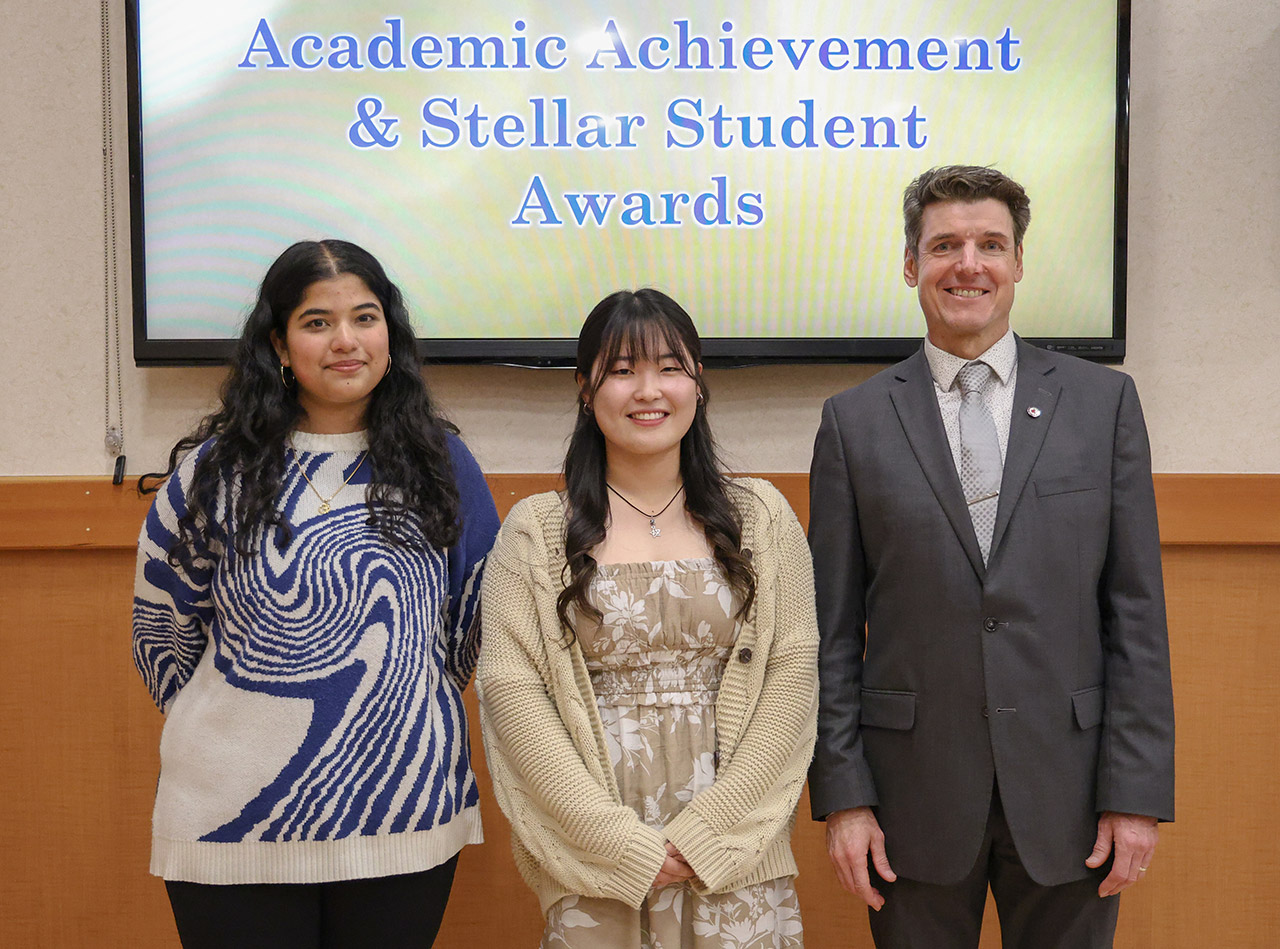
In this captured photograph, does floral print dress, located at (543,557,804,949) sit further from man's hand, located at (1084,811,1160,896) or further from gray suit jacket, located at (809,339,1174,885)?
man's hand, located at (1084,811,1160,896)

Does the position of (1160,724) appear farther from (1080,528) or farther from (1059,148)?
(1059,148)

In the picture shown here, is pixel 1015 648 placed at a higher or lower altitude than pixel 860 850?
higher

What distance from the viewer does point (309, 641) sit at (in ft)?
5.00

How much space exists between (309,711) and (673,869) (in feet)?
1.92

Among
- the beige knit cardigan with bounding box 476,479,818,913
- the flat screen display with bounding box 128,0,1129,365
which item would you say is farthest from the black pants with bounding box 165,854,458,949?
the flat screen display with bounding box 128,0,1129,365

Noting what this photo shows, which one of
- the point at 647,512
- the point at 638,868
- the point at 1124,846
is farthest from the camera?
the point at 647,512

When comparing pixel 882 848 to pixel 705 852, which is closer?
pixel 705 852

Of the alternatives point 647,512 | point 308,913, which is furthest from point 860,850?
point 308,913

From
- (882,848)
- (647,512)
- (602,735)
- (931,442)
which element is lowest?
(882,848)

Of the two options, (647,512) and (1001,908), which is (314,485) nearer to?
(647,512)

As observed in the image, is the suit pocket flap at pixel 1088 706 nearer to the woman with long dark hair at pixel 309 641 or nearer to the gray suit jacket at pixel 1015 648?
the gray suit jacket at pixel 1015 648

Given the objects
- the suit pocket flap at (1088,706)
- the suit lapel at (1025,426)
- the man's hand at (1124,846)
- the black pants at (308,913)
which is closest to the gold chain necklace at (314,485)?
the black pants at (308,913)

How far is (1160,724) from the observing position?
1.58 m

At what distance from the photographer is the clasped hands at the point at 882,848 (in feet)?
5.19
